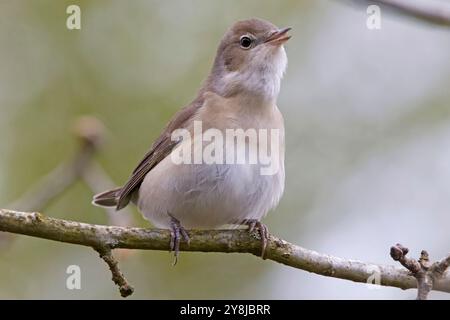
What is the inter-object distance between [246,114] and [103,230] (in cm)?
169

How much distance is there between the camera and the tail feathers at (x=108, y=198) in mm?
6293

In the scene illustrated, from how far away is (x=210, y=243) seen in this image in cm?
480

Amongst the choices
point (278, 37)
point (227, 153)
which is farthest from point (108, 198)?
point (278, 37)

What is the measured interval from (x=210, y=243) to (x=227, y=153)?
738 mm

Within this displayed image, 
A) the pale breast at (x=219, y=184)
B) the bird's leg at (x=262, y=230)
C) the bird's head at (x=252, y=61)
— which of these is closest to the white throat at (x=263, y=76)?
the bird's head at (x=252, y=61)

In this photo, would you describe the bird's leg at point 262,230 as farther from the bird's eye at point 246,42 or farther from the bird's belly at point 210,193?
the bird's eye at point 246,42

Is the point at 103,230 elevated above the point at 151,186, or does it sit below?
below

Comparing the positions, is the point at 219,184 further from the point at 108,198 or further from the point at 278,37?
the point at 108,198

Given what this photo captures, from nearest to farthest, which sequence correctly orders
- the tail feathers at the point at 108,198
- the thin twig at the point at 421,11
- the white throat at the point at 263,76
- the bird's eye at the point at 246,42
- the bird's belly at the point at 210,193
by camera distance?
1. the thin twig at the point at 421,11
2. the bird's belly at the point at 210,193
3. the white throat at the point at 263,76
4. the bird's eye at the point at 246,42
5. the tail feathers at the point at 108,198

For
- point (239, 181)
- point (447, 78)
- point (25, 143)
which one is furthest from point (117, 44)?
point (239, 181)

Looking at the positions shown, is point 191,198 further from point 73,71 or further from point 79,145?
point 73,71
